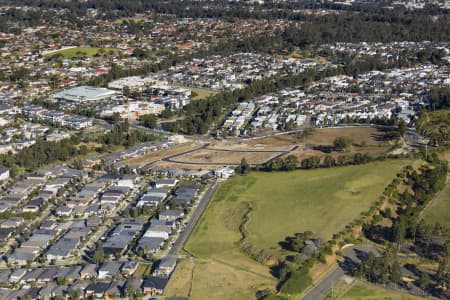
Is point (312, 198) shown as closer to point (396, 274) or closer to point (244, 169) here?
point (244, 169)

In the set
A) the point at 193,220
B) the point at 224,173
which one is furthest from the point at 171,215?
the point at 224,173

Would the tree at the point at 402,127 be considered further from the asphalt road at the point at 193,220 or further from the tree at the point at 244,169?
the asphalt road at the point at 193,220

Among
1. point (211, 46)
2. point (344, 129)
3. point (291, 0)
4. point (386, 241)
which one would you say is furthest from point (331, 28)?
point (386, 241)

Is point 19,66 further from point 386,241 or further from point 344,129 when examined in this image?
point 386,241

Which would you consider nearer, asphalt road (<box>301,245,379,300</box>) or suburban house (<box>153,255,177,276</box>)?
asphalt road (<box>301,245,379,300</box>)

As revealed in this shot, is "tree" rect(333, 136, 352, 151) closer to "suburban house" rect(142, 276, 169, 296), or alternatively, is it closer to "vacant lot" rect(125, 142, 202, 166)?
"vacant lot" rect(125, 142, 202, 166)

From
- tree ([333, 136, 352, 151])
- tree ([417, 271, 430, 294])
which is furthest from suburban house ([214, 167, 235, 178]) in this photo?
tree ([417, 271, 430, 294])
